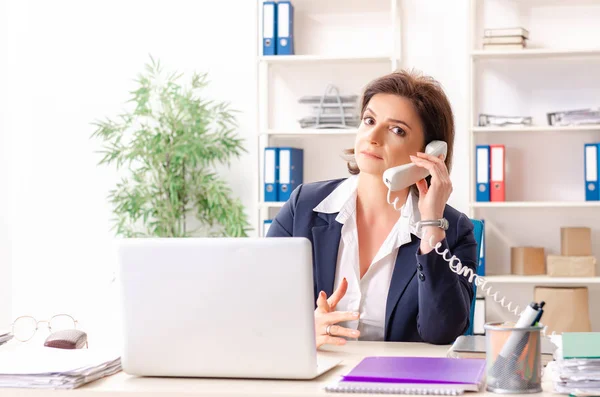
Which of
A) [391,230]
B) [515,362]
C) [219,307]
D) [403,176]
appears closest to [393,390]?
[515,362]

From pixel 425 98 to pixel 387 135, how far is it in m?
0.16

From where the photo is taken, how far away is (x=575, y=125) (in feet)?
13.2

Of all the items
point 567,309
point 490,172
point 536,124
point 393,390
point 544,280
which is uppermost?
point 536,124

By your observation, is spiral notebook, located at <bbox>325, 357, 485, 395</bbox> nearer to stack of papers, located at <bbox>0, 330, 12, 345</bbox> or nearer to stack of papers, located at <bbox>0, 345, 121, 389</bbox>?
stack of papers, located at <bbox>0, 345, 121, 389</bbox>

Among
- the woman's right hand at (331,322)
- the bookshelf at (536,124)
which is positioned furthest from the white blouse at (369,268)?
the bookshelf at (536,124)

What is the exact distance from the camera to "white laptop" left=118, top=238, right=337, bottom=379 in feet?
4.14

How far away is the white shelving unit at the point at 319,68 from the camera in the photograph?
4398 millimetres

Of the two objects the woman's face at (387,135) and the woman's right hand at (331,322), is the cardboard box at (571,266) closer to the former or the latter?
the woman's face at (387,135)

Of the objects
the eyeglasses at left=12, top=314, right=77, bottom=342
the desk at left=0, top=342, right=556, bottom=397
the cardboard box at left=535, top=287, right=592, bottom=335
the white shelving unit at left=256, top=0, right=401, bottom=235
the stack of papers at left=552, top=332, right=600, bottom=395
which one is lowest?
the cardboard box at left=535, top=287, right=592, bottom=335

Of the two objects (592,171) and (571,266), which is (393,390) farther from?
(592,171)

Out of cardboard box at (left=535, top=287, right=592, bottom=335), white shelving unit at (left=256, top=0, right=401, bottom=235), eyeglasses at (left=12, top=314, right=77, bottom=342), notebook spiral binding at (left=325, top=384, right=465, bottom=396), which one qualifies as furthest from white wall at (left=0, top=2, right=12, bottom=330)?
notebook spiral binding at (left=325, top=384, right=465, bottom=396)

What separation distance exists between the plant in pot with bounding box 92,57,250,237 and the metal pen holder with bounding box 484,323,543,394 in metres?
3.05

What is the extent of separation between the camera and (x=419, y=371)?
1.31 meters

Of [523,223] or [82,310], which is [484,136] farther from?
[82,310]
